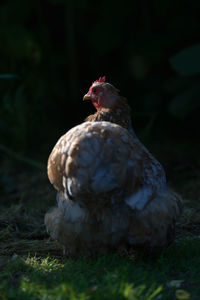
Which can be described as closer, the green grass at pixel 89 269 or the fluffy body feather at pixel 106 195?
the green grass at pixel 89 269

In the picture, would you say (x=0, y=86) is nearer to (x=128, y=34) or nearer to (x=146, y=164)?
(x=128, y=34)

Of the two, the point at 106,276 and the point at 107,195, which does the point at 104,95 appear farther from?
the point at 106,276

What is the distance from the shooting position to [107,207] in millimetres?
2586

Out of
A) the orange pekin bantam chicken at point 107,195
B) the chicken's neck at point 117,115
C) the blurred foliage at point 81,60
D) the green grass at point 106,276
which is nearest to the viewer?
the green grass at point 106,276

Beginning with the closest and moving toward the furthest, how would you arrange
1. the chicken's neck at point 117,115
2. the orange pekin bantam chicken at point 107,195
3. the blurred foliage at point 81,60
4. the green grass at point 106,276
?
the green grass at point 106,276 → the orange pekin bantam chicken at point 107,195 → the chicken's neck at point 117,115 → the blurred foliage at point 81,60

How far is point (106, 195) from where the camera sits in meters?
2.48

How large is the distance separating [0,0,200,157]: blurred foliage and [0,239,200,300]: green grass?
3.01 metres

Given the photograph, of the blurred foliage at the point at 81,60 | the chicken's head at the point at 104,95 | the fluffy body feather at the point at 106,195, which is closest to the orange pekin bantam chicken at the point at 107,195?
the fluffy body feather at the point at 106,195

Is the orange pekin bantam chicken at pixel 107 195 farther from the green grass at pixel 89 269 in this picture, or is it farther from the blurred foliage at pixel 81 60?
the blurred foliage at pixel 81 60

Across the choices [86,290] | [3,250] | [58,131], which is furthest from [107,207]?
[58,131]

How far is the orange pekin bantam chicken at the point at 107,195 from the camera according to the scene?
2.46 m

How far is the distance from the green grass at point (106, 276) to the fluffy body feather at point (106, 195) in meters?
0.13

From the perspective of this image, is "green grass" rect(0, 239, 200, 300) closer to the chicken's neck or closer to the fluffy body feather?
the fluffy body feather

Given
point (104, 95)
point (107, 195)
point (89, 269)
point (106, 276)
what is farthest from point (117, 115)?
point (106, 276)
